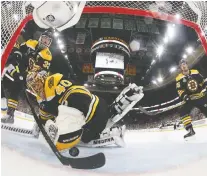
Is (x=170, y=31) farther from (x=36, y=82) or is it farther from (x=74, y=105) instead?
(x=36, y=82)

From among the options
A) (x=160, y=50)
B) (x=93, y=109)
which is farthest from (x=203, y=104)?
(x=93, y=109)

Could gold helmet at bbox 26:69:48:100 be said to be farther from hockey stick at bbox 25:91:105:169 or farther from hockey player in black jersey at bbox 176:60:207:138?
hockey player in black jersey at bbox 176:60:207:138

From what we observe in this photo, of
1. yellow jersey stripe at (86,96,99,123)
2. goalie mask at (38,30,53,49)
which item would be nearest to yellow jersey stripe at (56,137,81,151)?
yellow jersey stripe at (86,96,99,123)

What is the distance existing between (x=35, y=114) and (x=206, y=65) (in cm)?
90

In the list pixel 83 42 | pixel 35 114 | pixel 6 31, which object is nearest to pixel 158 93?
pixel 83 42

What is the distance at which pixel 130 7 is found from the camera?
1678mm

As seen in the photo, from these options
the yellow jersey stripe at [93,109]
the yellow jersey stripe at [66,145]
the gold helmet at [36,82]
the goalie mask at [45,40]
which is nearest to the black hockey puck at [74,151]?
the yellow jersey stripe at [66,145]

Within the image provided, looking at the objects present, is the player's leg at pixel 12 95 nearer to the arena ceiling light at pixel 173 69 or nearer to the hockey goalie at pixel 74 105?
the hockey goalie at pixel 74 105

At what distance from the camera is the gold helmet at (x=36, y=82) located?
1.61 metres

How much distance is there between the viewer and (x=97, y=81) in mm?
1607

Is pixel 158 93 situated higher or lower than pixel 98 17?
lower

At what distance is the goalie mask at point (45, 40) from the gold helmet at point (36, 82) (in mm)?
147

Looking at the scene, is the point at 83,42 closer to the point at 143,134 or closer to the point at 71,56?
the point at 71,56

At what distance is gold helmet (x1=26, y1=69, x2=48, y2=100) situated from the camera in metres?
1.61
